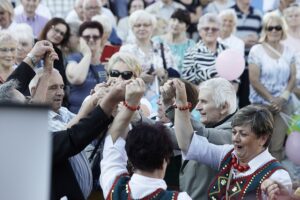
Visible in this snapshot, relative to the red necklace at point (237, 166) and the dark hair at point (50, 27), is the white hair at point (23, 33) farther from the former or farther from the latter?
the red necklace at point (237, 166)

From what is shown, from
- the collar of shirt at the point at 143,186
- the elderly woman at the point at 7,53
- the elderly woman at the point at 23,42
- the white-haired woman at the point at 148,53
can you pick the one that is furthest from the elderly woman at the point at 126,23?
the collar of shirt at the point at 143,186

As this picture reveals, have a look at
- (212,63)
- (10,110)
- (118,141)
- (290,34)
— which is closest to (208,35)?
(212,63)

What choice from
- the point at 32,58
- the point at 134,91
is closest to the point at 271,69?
the point at 32,58

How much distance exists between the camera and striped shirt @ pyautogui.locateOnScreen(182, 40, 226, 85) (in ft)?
32.9

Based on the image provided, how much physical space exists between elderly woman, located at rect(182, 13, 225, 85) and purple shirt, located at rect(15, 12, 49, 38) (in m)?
2.04

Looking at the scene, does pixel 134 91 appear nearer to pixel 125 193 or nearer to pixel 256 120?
pixel 125 193

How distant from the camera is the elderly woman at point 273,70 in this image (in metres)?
10.4

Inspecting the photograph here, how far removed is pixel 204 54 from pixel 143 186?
643 centimetres

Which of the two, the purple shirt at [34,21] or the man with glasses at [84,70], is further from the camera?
the purple shirt at [34,21]

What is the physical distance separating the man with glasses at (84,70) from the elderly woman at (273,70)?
2.04 m

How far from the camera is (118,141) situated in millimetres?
4266

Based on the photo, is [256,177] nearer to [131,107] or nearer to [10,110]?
[131,107]

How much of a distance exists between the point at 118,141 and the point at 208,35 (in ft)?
20.7

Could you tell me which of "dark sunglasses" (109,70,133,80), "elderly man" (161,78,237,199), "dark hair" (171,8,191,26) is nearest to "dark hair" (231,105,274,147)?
"elderly man" (161,78,237,199)
